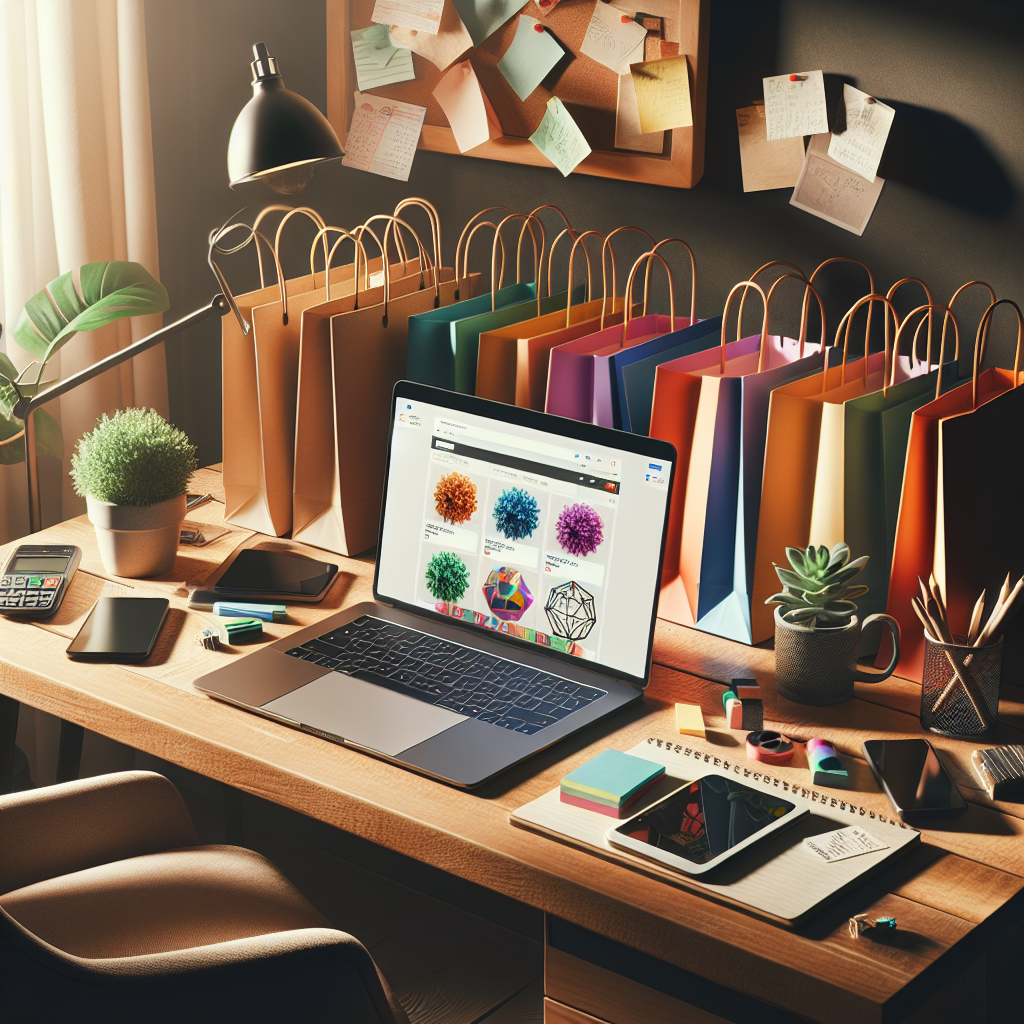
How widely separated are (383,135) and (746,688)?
46.4 inches

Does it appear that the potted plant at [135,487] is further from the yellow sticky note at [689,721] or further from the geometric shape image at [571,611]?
the yellow sticky note at [689,721]

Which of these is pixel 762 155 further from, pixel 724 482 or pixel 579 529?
pixel 579 529

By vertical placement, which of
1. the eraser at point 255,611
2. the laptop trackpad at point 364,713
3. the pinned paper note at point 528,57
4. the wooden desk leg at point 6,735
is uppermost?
the pinned paper note at point 528,57

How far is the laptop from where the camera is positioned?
1.33 m

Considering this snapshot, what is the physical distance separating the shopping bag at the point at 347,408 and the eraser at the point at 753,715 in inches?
23.2

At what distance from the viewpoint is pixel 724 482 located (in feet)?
4.92

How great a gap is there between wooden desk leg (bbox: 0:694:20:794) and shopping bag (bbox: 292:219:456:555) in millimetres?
444

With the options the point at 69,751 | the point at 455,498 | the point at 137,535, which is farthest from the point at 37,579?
the point at 455,498

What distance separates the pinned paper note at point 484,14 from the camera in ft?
6.21

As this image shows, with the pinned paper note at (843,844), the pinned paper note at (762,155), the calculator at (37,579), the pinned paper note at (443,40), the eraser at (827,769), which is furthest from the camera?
the pinned paper note at (443,40)

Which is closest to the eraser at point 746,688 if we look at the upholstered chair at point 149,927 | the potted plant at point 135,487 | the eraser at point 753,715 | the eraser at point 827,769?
the eraser at point 753,715

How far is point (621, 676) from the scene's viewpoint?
1402 millimetres

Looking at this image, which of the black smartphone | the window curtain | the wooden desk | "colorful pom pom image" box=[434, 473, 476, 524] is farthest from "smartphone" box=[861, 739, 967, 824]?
the window curtain

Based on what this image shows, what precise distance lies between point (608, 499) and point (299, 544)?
22.8 inches
